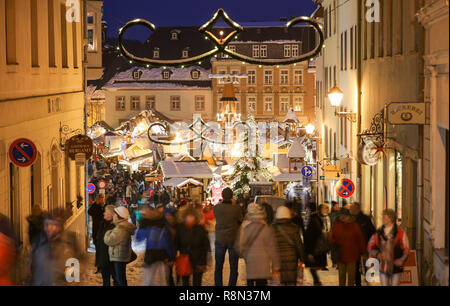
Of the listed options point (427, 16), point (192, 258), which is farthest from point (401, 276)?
point (427, 16)

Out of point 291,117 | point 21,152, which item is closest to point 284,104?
point 291,117

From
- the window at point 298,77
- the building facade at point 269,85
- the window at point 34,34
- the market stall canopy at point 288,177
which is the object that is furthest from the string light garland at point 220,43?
the window at point 298,77

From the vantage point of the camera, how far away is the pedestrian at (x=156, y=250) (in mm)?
11789

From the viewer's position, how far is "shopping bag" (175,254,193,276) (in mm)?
12125

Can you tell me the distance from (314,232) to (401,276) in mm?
2011

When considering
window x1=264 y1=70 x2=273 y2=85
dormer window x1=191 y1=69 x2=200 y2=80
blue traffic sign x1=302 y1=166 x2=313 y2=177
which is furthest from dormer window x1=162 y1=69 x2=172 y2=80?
blue traffic sign x1=302 y1=166 x2=313 y2=177

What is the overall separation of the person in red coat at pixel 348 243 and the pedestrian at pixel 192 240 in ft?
6.16

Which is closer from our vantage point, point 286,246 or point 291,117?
point 286,246

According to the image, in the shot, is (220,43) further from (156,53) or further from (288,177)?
(156,53)

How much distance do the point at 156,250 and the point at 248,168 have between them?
1249 inches

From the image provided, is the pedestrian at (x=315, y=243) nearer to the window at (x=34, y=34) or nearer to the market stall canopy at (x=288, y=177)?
the window at (x=34, y=34)

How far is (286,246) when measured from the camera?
11.5 meters

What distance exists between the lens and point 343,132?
28500mm
